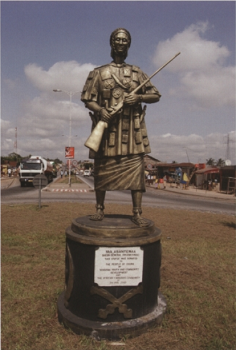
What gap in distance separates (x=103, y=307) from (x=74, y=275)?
19.3 inches

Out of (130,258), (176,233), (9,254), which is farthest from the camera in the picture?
(176,233)

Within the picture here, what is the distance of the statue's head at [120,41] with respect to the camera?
3.59 m

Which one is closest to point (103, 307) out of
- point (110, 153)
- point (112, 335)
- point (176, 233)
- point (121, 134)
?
point (112, 335)

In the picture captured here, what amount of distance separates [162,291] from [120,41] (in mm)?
3542

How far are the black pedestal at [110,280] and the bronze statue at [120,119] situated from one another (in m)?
0.40

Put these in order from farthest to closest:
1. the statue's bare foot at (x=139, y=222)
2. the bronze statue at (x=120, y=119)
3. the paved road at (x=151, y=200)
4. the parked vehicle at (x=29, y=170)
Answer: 1. the parked vehicle at (x=29, y=170)
2. the paved road at (x=151, y=200)
3. the bronze statue at (x=120, y=119)
4. the statue's bare foot at (x=139, y=222)

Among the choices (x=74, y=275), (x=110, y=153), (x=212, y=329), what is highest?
(x=110, y=153)

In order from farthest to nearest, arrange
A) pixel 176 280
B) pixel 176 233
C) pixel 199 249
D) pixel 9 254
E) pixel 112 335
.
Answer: pixel 176 233 < pixel 199 249 < pixel 9 254 < pixel 176 280 < pixel 112 335

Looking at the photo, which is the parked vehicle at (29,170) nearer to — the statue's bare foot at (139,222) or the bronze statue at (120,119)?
the bronze statue at (120,119)

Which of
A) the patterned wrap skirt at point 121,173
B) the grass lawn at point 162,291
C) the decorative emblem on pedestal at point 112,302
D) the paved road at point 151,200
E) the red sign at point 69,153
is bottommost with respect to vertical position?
the grass lawn at point 162,291

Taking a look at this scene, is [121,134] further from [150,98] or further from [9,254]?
[9,254]

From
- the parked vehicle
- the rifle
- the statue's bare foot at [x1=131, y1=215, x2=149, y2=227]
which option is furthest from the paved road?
the rifle

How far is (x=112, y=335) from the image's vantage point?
3.12 meters

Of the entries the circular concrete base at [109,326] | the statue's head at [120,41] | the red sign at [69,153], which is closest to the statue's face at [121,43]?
the statue's head at [120,41]
